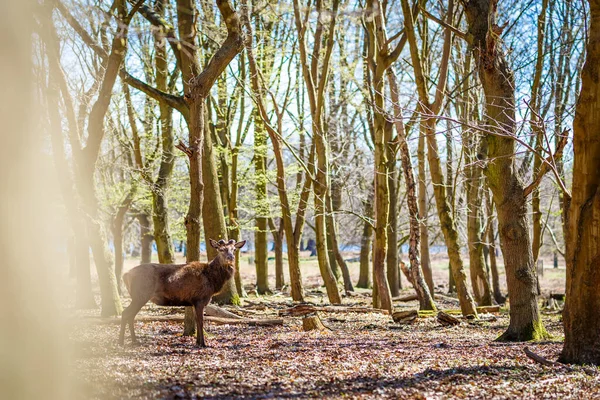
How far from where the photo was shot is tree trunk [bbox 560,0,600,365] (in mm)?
7867

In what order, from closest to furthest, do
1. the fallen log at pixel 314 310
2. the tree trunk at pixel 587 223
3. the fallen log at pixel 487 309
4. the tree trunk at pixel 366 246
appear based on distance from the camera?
the tree trunk at pixel 587 223
the fallen log at pixel 314 310
the fallen log at pixel 487 309
the tree trunk at pixel 366 246

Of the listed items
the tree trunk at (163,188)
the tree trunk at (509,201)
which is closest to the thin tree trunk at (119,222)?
the tree trunk at (163,188)

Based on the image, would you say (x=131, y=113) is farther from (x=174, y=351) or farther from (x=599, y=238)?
(x=599, y=238)

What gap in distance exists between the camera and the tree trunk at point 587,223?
7867 mm

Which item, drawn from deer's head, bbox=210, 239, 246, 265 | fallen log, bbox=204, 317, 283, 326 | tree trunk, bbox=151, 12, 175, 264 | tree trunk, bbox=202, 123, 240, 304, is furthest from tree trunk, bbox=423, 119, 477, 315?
tree trunk, bbox=151, 12, 175, 264

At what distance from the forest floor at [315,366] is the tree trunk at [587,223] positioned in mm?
476

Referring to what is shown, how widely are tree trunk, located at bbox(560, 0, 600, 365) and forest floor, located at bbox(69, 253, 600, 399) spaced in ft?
1.56

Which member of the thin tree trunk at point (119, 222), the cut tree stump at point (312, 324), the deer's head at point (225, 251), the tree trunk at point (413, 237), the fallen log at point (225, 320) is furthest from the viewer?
the thin tree trunk at point (119, 222)

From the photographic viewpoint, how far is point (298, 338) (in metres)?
11.0

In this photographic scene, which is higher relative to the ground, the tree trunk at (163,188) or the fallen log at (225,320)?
the tree trunk at (163,188)

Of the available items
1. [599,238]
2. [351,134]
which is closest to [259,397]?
[599,238]

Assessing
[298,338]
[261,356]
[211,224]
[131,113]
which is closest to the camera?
[261,356]

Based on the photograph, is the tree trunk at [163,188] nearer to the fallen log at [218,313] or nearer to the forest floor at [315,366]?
the fallen log at [218,313]

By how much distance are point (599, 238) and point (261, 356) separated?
15.9 ft
